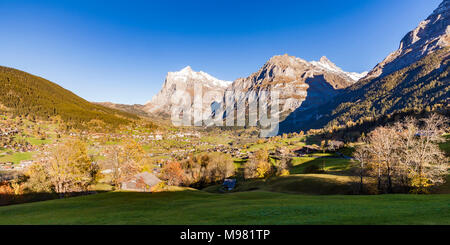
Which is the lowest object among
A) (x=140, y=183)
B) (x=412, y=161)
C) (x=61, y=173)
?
(x=140, y=183)

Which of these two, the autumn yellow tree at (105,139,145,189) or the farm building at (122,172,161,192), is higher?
the autumn yellow tree at (105,139,145,189)

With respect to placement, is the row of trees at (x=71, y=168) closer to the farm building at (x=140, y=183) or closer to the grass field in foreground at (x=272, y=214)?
the farm building at (x=140, y=183)

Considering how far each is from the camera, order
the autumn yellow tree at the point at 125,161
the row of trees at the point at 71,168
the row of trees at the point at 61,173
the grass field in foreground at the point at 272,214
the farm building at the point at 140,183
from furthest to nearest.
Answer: the autumn yellow tree at the point at 125,161 → the farm building at the point at 140,183 → the row of trees at the point at 71,168 → the row of trees at the point at 61,173 → the grass field in foreground at the point at 272,214

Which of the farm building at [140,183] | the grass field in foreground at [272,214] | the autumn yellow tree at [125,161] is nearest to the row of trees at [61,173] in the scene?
the autumn yellow tree at [125,161]

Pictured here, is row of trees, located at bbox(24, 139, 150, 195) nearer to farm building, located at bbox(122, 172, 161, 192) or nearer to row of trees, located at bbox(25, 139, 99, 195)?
row of trees, located at bbox(25, 139, 99, 195)

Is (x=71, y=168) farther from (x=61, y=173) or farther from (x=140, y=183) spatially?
(x=140, y=183)

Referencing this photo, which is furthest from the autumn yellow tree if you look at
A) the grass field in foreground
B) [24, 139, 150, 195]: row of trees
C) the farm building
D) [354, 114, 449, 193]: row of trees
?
[354, 114, 449, 193]: row of trees

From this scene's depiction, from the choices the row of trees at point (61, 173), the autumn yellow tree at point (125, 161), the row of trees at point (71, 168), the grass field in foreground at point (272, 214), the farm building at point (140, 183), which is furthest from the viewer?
the autumn yellow tree at point (125, 161)

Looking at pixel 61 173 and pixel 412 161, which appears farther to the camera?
pixel 61 173

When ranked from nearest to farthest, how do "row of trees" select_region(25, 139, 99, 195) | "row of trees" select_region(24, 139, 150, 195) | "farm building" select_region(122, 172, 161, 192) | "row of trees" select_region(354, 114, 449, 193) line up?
"row of trees" select_region(354, 114, 449, 193), "row of trees" select_region(25, 139, 99, 195), "row of trees" select_region(24, 139, 150, 195), "farm building" select_region(122, 172, 161, 192)

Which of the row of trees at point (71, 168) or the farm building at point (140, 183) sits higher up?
the row of trees at point (71, 168)

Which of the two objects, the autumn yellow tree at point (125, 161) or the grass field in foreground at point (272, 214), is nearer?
the grass field in foreground at point (272, 214)

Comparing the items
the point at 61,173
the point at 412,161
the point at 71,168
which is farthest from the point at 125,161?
the point at 412,161
